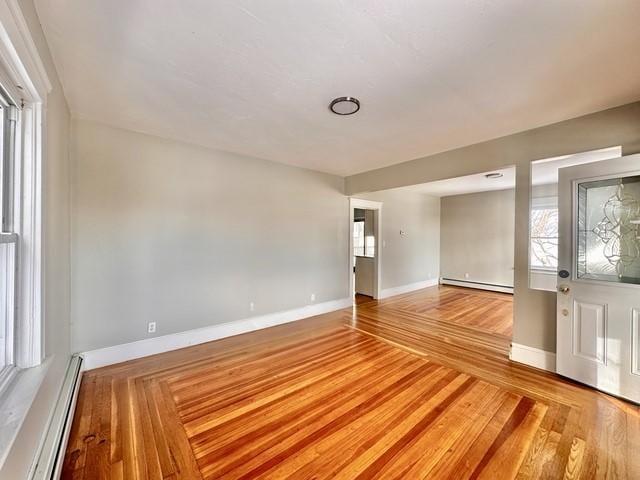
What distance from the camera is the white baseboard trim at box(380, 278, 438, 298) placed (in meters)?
5.95

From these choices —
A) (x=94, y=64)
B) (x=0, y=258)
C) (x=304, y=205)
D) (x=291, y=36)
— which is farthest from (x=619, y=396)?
(x=94, y=64)

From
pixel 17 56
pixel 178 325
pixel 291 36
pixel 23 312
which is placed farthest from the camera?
pixel 178 325

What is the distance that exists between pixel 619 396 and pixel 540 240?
4.06 metres

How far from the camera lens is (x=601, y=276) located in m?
2.39

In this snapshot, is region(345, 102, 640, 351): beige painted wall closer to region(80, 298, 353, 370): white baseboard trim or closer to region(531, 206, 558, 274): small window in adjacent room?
region(80, 298, 353, 370): white baseboard trim

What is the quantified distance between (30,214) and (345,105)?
7.25 feet

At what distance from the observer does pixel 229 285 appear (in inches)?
141

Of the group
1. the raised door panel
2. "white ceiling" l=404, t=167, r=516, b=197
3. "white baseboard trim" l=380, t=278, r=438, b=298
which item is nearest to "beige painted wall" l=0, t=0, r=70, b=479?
the raised door panel

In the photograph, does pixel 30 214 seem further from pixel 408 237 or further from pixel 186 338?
pixel 408 237

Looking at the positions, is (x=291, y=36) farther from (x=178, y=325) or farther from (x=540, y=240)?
(x=540, y=240)

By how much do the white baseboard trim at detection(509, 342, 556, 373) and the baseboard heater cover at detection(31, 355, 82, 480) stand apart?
378cm

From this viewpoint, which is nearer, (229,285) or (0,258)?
(0,258)

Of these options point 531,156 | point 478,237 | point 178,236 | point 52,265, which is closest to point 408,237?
point 478,237

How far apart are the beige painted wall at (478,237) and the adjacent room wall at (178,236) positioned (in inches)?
179
